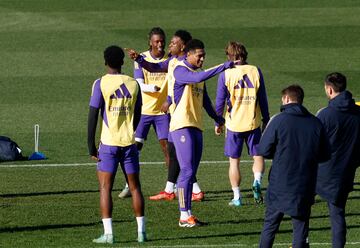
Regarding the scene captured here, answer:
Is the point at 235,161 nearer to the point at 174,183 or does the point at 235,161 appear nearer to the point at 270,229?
the point at 174,183

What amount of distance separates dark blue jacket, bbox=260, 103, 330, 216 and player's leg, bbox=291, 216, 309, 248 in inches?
3.7

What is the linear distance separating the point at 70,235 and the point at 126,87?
79.7 inches

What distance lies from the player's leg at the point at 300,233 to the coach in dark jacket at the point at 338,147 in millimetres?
801

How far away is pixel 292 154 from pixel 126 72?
59.7ft

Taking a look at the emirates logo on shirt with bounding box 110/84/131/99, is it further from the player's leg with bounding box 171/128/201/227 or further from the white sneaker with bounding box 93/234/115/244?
the white sneaker with bounding box 93/234/115/244

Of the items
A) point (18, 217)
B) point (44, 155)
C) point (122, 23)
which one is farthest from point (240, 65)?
point (122, 23)

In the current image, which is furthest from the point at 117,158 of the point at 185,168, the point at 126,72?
the point at 126,72

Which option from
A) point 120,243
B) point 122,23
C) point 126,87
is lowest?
point 120,243

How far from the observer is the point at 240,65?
56.4 ft

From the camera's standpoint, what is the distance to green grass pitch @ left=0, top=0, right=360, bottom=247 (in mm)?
15586

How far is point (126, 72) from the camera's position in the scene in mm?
30594

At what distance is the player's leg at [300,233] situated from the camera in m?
12.7

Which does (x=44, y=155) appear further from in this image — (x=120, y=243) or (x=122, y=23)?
(x=122, y=23)

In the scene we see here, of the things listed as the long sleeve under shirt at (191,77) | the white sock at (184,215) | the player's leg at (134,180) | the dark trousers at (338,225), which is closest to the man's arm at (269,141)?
the dark trousers at (338,225)
